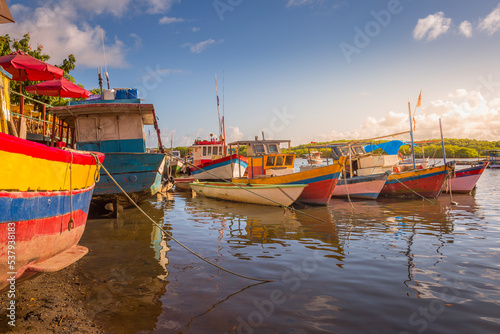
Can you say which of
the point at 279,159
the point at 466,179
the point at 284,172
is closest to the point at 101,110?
the point at 279,159

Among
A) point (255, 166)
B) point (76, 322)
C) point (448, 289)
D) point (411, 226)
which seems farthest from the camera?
point (255, 166)

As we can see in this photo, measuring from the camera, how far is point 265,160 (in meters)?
14.9

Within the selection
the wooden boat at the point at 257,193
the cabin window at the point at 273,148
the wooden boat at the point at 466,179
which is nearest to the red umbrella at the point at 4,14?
the wooden boat at the point at 257,193

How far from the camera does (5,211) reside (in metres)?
2.66

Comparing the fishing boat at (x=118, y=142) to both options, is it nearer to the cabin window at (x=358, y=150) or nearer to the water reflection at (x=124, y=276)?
the water reflection at (x=124, y=276)

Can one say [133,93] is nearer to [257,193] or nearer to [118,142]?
[118,142]

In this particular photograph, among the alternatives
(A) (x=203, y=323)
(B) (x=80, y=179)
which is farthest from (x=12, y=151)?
(A) (x=203, y=323)

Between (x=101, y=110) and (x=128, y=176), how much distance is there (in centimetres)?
281

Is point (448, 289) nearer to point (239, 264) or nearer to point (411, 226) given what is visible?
point (239, 264)

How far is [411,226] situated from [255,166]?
26.8 feet

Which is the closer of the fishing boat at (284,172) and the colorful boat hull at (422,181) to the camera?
the fishing boat at (284,172)

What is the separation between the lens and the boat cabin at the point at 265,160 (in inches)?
Answer: 586

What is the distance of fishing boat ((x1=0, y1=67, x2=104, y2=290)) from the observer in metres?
2.70

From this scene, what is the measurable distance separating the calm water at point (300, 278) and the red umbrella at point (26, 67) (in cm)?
658
